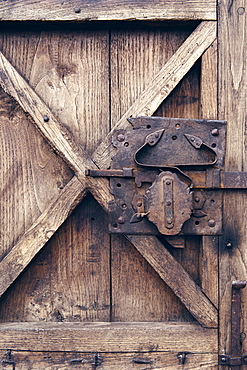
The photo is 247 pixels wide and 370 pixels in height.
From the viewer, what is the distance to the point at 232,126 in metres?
1.57

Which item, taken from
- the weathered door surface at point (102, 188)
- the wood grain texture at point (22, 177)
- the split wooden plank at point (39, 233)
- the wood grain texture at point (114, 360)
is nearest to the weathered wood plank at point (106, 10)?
the weathered door surface at point (102, 188)

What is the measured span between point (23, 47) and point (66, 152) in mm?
523

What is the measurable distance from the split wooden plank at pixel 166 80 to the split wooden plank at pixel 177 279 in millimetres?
381

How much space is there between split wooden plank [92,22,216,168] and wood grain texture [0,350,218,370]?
81 centimetres

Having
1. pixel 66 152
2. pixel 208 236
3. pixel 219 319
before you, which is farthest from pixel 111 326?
pixel 66 152

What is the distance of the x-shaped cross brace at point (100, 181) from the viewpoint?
5.13 feet

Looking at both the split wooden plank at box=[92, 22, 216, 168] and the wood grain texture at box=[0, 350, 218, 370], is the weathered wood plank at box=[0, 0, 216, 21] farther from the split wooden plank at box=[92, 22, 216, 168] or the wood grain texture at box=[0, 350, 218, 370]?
the wood grain texture at box=[0, 350, 218, 370]

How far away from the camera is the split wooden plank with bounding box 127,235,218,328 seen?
156cm

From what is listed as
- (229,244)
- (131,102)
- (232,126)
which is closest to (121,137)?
(131,102)

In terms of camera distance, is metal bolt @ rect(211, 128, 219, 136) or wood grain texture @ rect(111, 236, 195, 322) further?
wood grain texture @ rect(111, 236, 195, 322)

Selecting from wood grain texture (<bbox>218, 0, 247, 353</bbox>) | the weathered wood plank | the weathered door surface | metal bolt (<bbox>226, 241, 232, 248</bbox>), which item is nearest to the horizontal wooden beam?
the weathered door surface

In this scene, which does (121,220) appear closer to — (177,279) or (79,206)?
(79,206)

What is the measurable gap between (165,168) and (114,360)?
0.84 meters

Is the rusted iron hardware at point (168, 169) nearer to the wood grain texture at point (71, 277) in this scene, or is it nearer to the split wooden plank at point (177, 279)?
the split wooden plank at point (177, 279)
